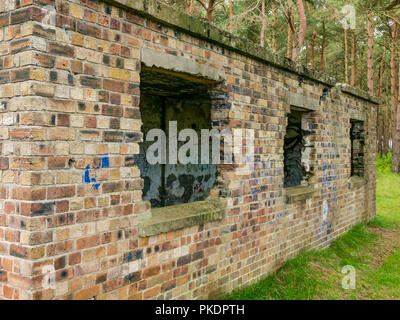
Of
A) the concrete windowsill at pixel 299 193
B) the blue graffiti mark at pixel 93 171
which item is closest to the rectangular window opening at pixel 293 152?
the concrete windowsill at pixel 299 193

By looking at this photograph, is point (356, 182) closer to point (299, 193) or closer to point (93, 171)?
point (299, 193)

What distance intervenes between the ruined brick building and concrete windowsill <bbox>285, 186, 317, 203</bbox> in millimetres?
47

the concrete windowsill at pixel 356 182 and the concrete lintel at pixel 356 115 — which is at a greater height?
the concrete lintel at pixel 356 115

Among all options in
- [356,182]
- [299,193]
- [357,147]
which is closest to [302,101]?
[299,193]

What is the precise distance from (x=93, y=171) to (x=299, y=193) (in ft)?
13.0

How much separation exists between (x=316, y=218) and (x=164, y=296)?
13.2 feet

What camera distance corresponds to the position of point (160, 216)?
3756 millimetres

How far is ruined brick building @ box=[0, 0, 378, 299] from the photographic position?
2686 millimetres

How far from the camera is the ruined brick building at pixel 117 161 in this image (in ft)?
8.81

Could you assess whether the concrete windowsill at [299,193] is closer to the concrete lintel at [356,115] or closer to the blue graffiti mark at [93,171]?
the concrete lintel at [356,115]

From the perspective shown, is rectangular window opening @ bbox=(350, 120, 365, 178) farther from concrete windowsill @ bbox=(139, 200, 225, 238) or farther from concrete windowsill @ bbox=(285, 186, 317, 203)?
concrete windowsill @ bbox=(139, 200, 225, 238)

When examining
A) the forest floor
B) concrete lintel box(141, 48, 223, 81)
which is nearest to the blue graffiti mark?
concrete lintel box(141, 48, 223, 81)
